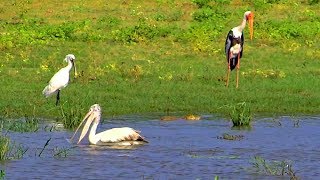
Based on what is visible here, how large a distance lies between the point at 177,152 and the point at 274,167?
146 cm

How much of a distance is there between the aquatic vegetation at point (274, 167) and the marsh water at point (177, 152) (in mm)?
67

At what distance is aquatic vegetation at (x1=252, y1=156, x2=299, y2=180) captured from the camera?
10.5m

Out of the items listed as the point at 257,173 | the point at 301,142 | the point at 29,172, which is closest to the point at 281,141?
the point at 301,142

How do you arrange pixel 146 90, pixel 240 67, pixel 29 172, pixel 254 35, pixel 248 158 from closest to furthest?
1. pixel 29 172
2. pixel 248 158
3. pixel 146 90
4. pixel 240 67
5. pixel 254 35

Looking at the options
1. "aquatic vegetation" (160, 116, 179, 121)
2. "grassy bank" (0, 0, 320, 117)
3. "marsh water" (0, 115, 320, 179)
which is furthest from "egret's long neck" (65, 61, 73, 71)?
"aquatic vegetation" (160, 116, 179, 121)

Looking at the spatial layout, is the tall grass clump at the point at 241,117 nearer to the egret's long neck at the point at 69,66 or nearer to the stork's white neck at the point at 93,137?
the stork's white neck at the point at 93,137

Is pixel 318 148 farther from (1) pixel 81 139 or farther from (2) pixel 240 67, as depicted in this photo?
(2) pixel 240 67

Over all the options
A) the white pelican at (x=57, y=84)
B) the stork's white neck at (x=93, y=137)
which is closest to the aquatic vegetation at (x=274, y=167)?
the stork's white neck at (x=93, y=137)

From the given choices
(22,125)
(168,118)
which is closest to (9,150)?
(22,125)

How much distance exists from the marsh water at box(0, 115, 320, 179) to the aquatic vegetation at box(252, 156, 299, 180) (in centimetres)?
7

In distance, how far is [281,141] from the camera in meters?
12.9

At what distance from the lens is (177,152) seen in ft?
39.5

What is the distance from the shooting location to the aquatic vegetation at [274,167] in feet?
34.6

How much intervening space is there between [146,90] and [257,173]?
5474mm
